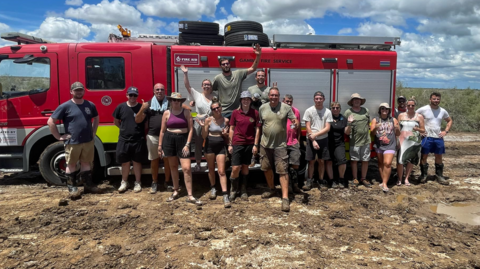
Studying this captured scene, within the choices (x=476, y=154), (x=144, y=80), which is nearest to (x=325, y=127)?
(x=144, y=80)

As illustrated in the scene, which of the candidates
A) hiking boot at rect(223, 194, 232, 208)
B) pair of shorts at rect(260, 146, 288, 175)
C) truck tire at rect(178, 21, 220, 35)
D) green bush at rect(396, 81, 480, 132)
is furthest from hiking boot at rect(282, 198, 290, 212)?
green bush at rect(396, 81, 480, 132)

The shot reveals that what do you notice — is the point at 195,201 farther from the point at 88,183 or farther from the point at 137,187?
the point at 88,183

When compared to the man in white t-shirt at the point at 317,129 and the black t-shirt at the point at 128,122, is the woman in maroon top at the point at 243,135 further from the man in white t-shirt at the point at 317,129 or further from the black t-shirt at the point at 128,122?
the black t-shirt at the point at 128,122

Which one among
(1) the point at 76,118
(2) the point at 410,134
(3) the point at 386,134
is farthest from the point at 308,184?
(1) the point at 76,118

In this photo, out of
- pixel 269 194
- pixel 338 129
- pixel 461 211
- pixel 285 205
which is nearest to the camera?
pixel 285 205

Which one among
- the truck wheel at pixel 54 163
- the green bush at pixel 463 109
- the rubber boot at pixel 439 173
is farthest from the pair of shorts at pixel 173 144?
the green bush at pixel 463 109

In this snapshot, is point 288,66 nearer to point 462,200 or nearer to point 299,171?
point 299,171

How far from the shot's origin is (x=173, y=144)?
506 cm

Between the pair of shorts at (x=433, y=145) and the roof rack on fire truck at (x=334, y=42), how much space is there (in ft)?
6.60

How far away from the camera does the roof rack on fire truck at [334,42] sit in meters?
6.07

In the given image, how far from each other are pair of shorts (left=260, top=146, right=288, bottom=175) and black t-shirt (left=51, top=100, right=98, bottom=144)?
291 cm

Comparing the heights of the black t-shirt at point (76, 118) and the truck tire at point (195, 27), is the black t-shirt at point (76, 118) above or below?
below

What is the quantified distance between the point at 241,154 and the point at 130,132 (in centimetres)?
192

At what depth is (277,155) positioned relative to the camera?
16.6 feet
